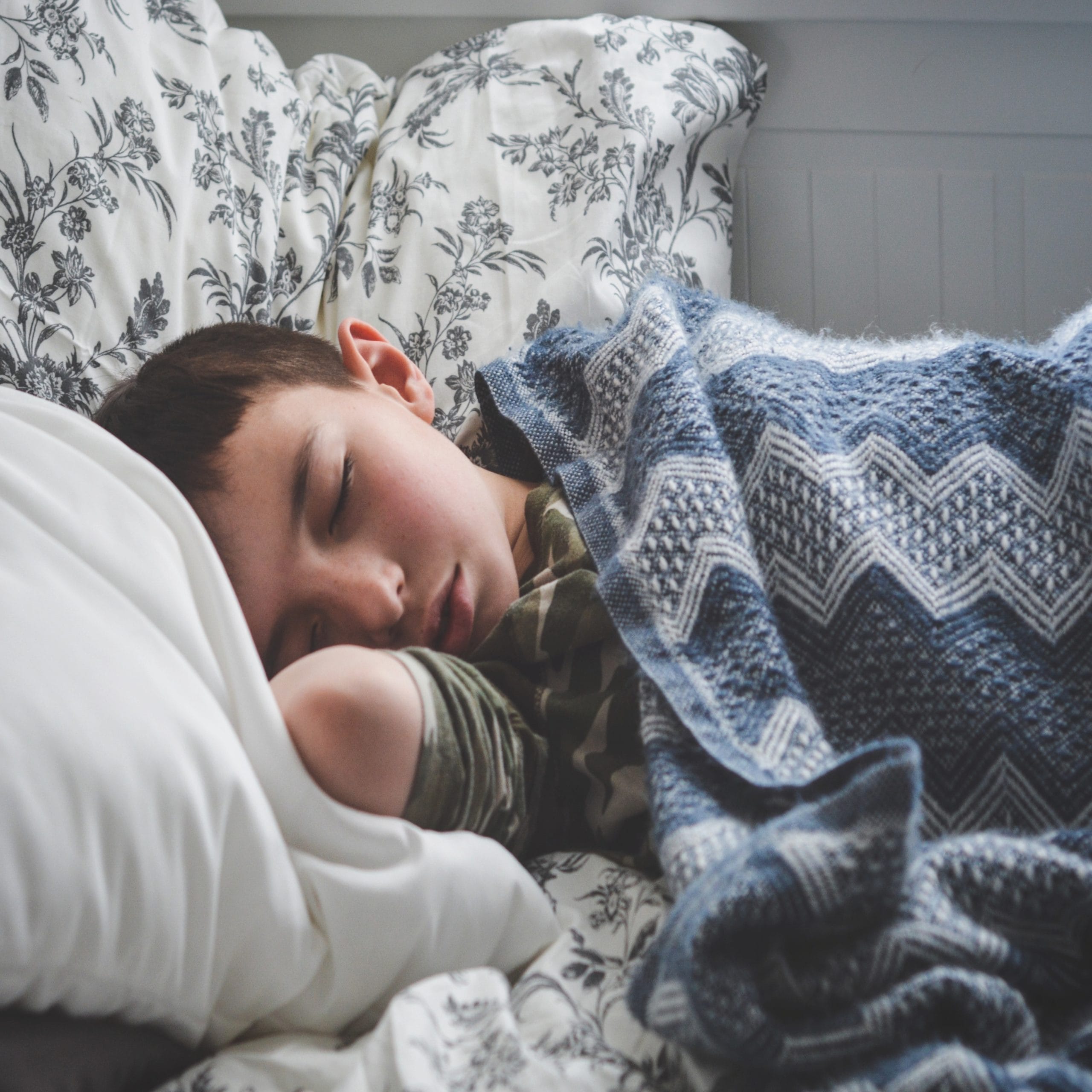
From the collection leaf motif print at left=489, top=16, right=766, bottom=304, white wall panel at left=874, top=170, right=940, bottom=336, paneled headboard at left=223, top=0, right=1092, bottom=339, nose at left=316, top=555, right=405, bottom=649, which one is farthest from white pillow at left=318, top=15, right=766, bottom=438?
nose at left=316, top=555, right=405, bottom=649

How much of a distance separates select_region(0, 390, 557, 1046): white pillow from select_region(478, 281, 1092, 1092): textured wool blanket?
0.13m

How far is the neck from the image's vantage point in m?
0.87

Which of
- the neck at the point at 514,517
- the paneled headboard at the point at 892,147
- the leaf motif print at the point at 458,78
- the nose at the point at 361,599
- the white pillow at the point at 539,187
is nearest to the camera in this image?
the nose at the point at 361,599

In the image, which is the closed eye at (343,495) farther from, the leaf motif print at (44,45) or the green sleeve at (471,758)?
the leaf motif print at (44,45)

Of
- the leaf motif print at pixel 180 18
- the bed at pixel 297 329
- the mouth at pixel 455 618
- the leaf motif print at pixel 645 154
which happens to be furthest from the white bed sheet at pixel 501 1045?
the leaf motif print at pixel 180 18

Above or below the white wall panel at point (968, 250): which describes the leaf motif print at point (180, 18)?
above

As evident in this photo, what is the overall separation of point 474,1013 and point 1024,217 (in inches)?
48.2

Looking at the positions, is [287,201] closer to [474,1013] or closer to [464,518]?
[464,518]

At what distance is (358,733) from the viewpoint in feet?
1.87

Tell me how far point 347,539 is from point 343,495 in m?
0.03

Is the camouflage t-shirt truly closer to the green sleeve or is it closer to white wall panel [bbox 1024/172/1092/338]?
the green sleeve

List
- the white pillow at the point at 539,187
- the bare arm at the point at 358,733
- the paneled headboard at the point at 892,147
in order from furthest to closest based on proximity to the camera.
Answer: the paneled headboard at the point at 892,147 → the white pillow at the point at 539,187 → the bare arm at the point at 358,733

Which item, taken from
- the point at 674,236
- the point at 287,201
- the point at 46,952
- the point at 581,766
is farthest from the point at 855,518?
the point at 287,201

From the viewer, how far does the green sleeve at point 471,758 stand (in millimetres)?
596
